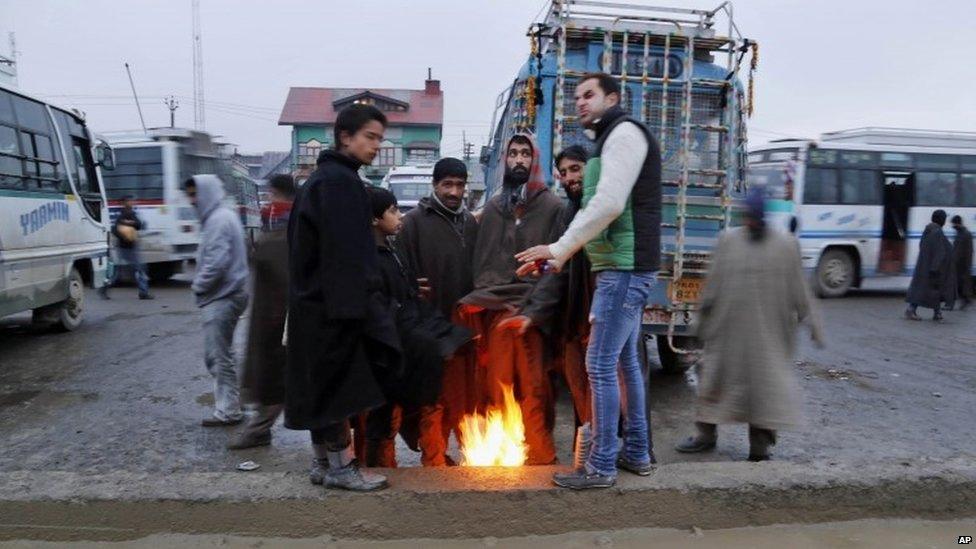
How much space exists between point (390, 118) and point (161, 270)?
1009 inches

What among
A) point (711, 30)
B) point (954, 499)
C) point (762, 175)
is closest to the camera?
point (954, 499)

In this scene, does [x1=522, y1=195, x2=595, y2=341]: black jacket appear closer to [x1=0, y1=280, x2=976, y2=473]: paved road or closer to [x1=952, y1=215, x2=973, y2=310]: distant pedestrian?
[x1=0, y1=280, x2=976, y2=473]: paved road

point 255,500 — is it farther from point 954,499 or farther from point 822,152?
point 822,152

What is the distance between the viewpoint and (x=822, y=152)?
1439 centimetres

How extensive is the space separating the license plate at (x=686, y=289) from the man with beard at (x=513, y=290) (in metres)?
2.29

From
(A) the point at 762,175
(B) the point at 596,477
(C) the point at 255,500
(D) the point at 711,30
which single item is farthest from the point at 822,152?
(C) the point at 255,500

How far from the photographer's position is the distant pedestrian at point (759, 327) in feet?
13.0

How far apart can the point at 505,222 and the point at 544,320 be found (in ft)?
2.19

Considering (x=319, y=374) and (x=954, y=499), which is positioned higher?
(x=319, y=374)

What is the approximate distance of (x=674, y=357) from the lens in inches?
270

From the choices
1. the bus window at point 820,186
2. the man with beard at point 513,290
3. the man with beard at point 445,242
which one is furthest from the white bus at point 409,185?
the man with beard at point 513,290

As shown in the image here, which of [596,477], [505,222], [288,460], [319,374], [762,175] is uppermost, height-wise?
[762,175]

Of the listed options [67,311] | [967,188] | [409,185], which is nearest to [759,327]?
[67,311]

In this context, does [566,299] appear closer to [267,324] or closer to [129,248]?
[267,324]
